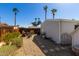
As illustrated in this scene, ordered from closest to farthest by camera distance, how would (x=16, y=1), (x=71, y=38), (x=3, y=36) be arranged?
(x=16, y=1), (x=3, y=36), (x=71, y=38)

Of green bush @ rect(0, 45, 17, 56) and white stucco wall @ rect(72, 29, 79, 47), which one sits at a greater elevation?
white stucco wall @ rect(72, 29, 79, 47)

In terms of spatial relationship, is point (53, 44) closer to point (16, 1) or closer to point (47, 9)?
point (47, 9)

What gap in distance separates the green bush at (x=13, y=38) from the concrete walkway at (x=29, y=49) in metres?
→ 0.14

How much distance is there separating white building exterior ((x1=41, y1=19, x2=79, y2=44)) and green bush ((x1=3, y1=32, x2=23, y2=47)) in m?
0.73

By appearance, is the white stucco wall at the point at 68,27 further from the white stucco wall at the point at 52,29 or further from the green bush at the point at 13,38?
the green bush at the point at 13,38

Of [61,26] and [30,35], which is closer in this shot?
[30,35]

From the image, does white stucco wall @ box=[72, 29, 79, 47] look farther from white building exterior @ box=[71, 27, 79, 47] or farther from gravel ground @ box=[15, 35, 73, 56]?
gravel ground @ box=[15, 35, 73, 56]

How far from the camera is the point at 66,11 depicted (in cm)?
751

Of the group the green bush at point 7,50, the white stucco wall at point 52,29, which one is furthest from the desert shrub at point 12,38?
the white stucco wall at point 52,29

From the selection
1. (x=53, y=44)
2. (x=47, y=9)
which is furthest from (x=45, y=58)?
(x=47, y=9)

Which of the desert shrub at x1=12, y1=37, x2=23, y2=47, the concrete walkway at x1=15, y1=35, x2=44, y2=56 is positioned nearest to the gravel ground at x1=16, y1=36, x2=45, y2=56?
the concrete walkway at x1=15, y1=35, x2=44, y2=56

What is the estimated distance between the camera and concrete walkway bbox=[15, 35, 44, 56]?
748cm

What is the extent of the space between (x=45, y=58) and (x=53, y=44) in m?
0.67

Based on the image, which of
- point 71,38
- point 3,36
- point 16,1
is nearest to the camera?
point 16,1
